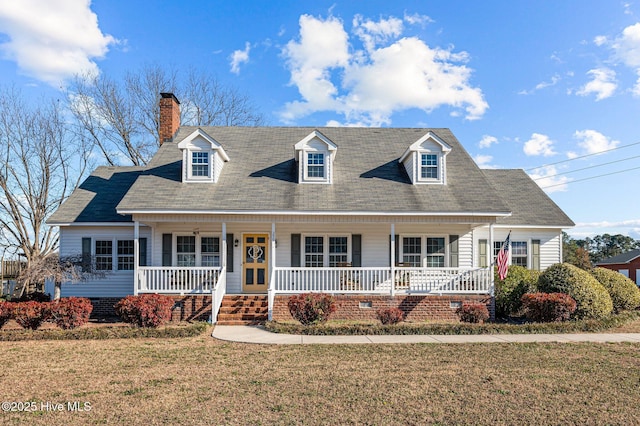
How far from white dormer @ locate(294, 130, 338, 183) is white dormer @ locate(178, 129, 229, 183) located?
3.11m

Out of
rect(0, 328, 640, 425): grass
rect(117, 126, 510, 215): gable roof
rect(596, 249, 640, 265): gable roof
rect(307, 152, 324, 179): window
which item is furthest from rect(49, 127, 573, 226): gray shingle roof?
rect(596, 249, 640, 265): gable roof

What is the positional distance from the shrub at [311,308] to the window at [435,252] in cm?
552

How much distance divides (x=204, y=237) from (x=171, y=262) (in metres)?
1.47

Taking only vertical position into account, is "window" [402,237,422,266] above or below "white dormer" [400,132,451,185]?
below

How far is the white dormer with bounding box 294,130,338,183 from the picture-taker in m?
A: 17.4

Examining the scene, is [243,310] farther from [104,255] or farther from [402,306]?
[104,255]

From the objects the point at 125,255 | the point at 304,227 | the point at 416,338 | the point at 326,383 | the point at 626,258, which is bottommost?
the point at 416,338

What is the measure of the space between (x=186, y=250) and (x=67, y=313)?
201 inches

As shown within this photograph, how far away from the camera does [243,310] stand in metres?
15.1

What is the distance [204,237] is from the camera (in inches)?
683

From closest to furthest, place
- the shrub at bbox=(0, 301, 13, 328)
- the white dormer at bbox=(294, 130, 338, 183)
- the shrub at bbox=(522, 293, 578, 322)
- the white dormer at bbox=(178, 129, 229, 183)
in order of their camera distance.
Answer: the shrub at bbox=(0, 301, 13, 328), the shrub at bbox=(522, 293, 578, 322), the white dormer at bbox=(178, 129, 229, 183), the white dormer at bbox=(294, 130, 338, 183)

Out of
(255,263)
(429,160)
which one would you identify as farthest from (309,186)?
(429,160)

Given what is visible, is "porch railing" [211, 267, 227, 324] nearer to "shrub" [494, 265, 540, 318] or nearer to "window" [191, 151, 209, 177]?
"window" [191, 151, 209, 177]

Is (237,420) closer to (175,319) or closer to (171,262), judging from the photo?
(175,319)
